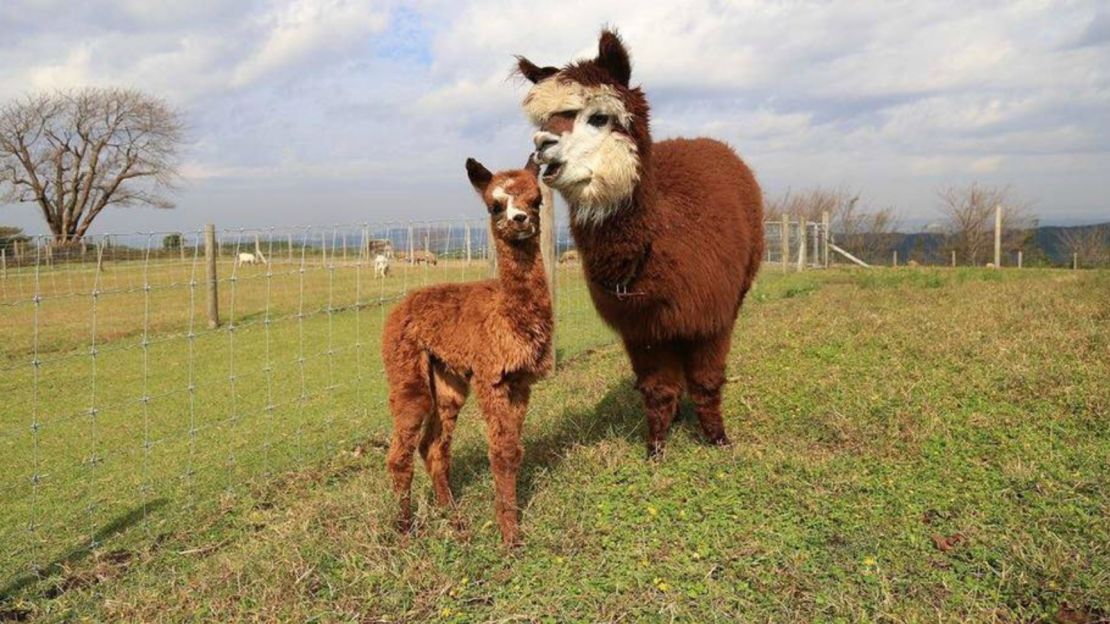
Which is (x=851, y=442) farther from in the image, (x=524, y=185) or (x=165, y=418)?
(x=165, y=418)

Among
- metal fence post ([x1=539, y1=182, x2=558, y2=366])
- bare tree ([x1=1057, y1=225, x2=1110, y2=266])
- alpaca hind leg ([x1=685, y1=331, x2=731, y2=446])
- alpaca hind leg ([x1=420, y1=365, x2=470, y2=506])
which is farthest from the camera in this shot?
bare tree ([x1=1057, y1=225, x2=1110, y2=266])

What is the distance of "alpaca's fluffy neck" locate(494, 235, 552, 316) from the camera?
372 centimetres

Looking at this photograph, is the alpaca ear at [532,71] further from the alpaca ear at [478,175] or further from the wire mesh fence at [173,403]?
the wire mesh fence at [173,403]

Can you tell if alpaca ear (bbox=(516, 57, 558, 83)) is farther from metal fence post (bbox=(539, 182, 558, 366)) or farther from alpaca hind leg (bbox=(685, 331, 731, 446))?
metal fence post (bbox=(539, 182, 558, 366))

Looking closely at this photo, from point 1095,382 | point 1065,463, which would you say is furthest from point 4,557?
point 1095,382

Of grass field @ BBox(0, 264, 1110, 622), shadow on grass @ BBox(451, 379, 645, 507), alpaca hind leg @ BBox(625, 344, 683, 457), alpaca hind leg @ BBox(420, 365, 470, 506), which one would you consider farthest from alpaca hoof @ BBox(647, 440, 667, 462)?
alpaca hind leg @ BBox(420, 365, 470, 506)

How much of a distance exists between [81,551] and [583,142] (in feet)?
12.2

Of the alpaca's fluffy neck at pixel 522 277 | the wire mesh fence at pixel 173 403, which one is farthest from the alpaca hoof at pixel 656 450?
the wire mesh fence at pixel 173 403

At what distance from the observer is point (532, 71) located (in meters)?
4.23

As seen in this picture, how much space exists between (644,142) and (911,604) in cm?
251

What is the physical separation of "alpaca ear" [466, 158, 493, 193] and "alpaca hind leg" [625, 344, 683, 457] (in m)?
1.52

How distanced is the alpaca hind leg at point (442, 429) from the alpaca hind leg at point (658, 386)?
4.02 feet

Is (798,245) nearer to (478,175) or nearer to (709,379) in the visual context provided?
(709,379)

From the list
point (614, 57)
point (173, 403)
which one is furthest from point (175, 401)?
point (614, 57)
